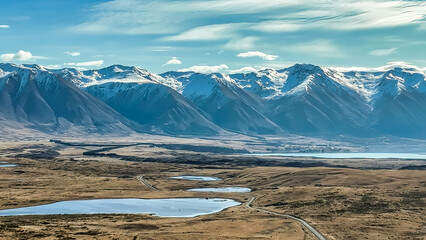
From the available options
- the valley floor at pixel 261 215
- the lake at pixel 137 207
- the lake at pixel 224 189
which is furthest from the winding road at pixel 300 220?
the lake at pixel 224 189

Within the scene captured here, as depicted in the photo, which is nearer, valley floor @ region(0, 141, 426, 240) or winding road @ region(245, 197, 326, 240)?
valley floor @ region(0, 141, 426, 240)

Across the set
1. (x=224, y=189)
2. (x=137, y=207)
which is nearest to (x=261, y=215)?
(x=137, y=207)

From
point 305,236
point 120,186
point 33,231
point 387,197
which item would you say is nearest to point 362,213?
point 387,197

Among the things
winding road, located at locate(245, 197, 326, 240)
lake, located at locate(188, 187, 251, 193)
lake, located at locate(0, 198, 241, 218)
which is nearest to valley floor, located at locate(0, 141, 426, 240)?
winding road, located at locate(245, 197, 326, 240)

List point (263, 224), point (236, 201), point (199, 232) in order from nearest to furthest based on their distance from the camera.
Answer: point (199, 232) → point (263, 224) → point (236, 201)

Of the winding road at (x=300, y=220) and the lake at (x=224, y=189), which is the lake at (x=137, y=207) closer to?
the winding road at (x=300, y=220)

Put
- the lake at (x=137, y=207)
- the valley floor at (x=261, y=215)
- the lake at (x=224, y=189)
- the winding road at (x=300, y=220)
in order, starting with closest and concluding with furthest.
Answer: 1. the valley floor at (x=261, y=215)
2. the winding road at (x=300, y=220)
3. the lake at (x=137, y=207)
4. the lake at (x=224, y=189)

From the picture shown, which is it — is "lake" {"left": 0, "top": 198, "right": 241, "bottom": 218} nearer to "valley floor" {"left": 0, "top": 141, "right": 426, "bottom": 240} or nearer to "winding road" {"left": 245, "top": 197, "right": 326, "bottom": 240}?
"winding road" {"left": 245, "top": 197, "right": 326, "bottom": 240}

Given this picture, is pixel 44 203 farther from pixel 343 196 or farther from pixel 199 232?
pixel 343 196

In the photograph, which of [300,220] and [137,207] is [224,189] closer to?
[137,207]

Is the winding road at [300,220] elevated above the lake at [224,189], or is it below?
above

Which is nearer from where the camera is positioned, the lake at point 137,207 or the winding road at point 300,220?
the winding road at point 300,220
